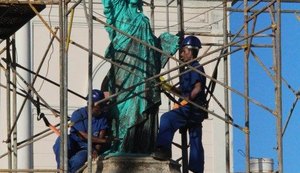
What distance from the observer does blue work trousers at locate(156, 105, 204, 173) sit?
20781 millimetres

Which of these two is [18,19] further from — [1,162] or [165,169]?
[1,162]

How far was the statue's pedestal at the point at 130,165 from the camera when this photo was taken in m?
19.9

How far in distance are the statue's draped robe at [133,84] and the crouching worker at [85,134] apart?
0.16 meters

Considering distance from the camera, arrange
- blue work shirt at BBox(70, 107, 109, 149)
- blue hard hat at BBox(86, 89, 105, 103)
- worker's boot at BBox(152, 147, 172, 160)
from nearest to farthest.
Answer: worker's boot at BBox(152, 147, 172, 160) < blue hard hat at BBox(86, 89, 105, 103) < blue work shirt at BBox(70, 107, 109, 149)

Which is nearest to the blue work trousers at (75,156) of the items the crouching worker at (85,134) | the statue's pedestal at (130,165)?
the crouching worker at (85,134)

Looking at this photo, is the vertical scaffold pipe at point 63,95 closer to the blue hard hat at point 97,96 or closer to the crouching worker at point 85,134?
the crouching worker at point 85,134

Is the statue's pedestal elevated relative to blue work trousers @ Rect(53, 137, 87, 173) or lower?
lower

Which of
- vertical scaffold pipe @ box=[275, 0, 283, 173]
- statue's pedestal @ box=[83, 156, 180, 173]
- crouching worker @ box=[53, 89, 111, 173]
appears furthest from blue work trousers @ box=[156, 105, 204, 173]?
vertical scaffold pipe @ box=[275, 0, 283, 173]

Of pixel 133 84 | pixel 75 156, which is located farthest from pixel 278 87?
pixel 75 156

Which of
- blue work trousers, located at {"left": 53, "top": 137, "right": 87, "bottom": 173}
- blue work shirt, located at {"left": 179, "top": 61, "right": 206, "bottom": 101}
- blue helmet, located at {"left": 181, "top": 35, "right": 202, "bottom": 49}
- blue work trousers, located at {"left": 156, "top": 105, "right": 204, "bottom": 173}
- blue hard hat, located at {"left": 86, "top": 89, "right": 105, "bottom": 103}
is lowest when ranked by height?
blue work trousers, located at {"left": 53, "top": 137, "right": 87, "bottom": 173}

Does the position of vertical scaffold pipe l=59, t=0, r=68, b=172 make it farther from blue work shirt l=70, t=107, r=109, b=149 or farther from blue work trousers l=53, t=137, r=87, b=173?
blue work shirt l=70, t=107, r=109, b=149

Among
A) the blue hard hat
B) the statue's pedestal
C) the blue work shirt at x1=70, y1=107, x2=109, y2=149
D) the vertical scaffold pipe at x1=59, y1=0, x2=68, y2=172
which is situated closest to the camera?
the vertical scaffold pipe at x1=59, y1=0, x2=68, y2=172

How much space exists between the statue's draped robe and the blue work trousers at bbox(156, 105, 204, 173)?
220 mm

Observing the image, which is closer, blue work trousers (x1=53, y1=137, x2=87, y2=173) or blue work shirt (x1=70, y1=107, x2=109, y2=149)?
blue work trousers (x1=53, y1=137, x2=87, y2=173)
